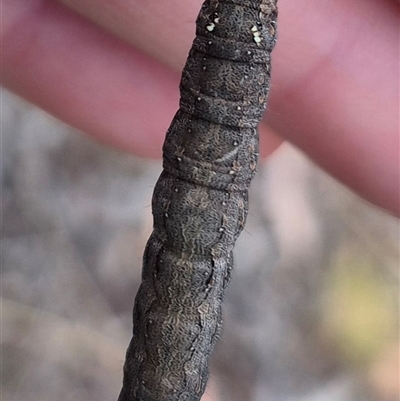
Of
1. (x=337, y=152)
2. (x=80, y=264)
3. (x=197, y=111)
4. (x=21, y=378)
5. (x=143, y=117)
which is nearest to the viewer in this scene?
(x=197, y=111)

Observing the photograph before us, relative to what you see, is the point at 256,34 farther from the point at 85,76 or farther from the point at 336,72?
the point at 85,76

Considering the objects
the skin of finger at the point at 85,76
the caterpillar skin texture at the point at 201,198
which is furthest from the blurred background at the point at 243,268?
the caterpillar skin texture at the point at 201,198

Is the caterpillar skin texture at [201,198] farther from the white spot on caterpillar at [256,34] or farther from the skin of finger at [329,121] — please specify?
the skin of finger at [329,121]

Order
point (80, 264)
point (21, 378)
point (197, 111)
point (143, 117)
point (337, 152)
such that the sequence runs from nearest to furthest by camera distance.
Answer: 1. point (197, 111)
2. point (337, 152)
3. point (143, 117)
4. point (21, 378)
5. point (80, 264)

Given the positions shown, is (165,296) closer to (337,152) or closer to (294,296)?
(337,152)

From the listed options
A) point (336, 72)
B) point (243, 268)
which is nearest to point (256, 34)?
point (336, 72)

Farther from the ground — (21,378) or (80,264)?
(80,264)

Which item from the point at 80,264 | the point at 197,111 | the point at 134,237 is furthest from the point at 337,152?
the point at 80,264
